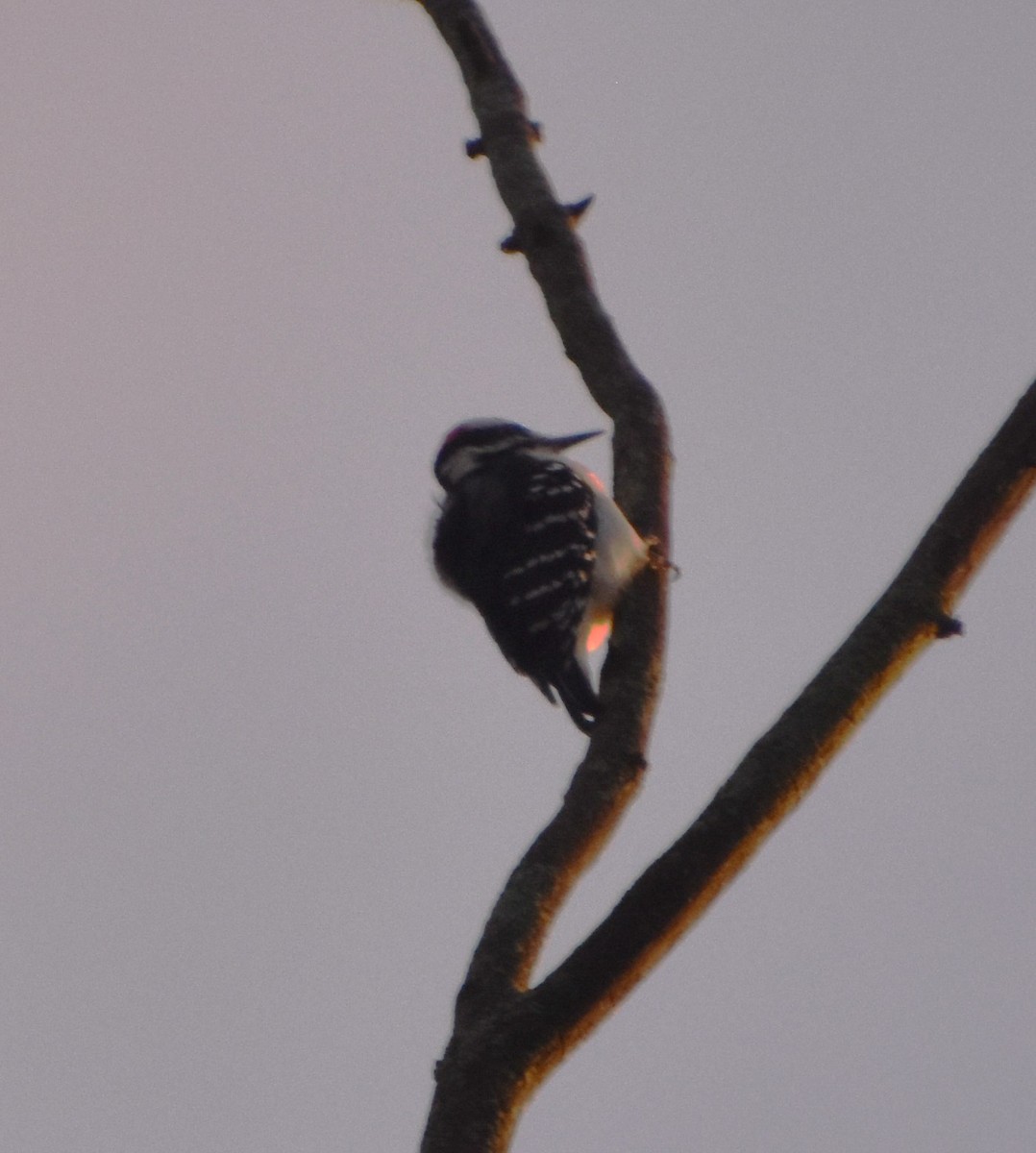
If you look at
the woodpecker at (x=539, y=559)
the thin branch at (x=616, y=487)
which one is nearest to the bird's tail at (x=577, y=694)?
the woodpecker at (x=539, y=559)

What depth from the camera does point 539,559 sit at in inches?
209

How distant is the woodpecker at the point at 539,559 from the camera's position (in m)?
4.95

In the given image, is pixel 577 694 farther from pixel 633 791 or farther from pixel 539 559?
pixel 633 791

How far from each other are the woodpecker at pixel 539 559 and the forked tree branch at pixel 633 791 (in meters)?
0.65

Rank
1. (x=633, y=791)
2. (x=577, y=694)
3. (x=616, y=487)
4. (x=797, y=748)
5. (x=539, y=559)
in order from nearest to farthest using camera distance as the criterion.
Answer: (x=797, y=748), (x=633, y=791), (x=616, y=487), (x=577, y=694), (x=539, y=559)

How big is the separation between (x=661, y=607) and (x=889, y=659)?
35.6 inches

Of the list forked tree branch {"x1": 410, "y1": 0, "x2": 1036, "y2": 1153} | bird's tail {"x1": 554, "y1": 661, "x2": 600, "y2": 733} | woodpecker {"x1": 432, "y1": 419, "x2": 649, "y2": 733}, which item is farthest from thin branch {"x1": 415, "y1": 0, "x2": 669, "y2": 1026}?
bird's tail {"x1": 554, "y1": 661, "x2": 600, "y2": 733}

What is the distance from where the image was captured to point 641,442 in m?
4.01

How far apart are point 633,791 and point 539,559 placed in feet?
7.56

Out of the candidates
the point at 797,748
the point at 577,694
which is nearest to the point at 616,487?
the point at 577,694

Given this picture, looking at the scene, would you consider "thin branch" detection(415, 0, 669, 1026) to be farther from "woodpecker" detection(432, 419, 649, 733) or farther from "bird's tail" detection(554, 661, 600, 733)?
"bird's tail" detection(554, 661, 600, 733)

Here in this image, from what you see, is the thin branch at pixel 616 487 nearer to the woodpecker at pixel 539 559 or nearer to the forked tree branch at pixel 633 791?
the forked tree branch at pixel 633 791

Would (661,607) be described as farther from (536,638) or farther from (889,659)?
(536,638)

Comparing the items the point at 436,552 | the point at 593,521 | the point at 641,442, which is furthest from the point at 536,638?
the point at 641,442
